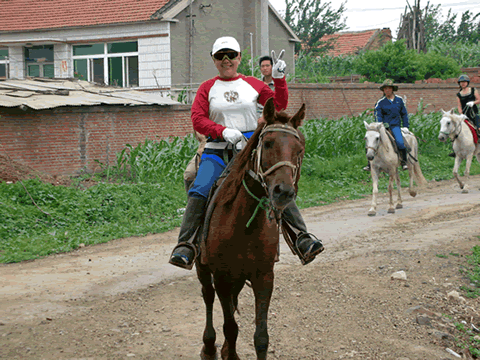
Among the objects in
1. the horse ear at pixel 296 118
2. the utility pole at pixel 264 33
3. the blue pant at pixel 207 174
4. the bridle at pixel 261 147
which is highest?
the utility pole at pixel 264 33

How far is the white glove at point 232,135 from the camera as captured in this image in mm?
4414

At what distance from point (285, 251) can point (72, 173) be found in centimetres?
783

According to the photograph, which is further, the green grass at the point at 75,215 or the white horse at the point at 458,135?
the white horse at the point at 458,135

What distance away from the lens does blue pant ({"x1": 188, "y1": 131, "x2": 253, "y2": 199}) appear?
4.75 m

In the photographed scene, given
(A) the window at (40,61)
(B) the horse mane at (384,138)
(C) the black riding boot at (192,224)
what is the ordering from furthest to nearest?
(A) the window at (40,61)
(B) the horse mane at (384,138)
(C) the black riding boot at (192,224)

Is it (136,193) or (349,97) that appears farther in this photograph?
(349,97)

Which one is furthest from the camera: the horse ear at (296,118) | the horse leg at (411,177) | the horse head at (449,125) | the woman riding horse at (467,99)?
the woman riding horse at (467,99)

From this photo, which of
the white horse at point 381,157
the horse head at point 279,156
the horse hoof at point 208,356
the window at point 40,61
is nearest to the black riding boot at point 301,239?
the horse head at point 279,156

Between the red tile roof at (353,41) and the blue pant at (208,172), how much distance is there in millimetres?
39958

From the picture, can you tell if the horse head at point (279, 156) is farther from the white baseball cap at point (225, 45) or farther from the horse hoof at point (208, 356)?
the horse hoof at point (208, 356)

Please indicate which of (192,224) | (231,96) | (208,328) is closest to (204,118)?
(231,96)

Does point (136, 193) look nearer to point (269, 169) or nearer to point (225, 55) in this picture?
point (225, 55)

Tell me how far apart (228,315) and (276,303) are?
179cm

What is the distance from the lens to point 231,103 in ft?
15.6
